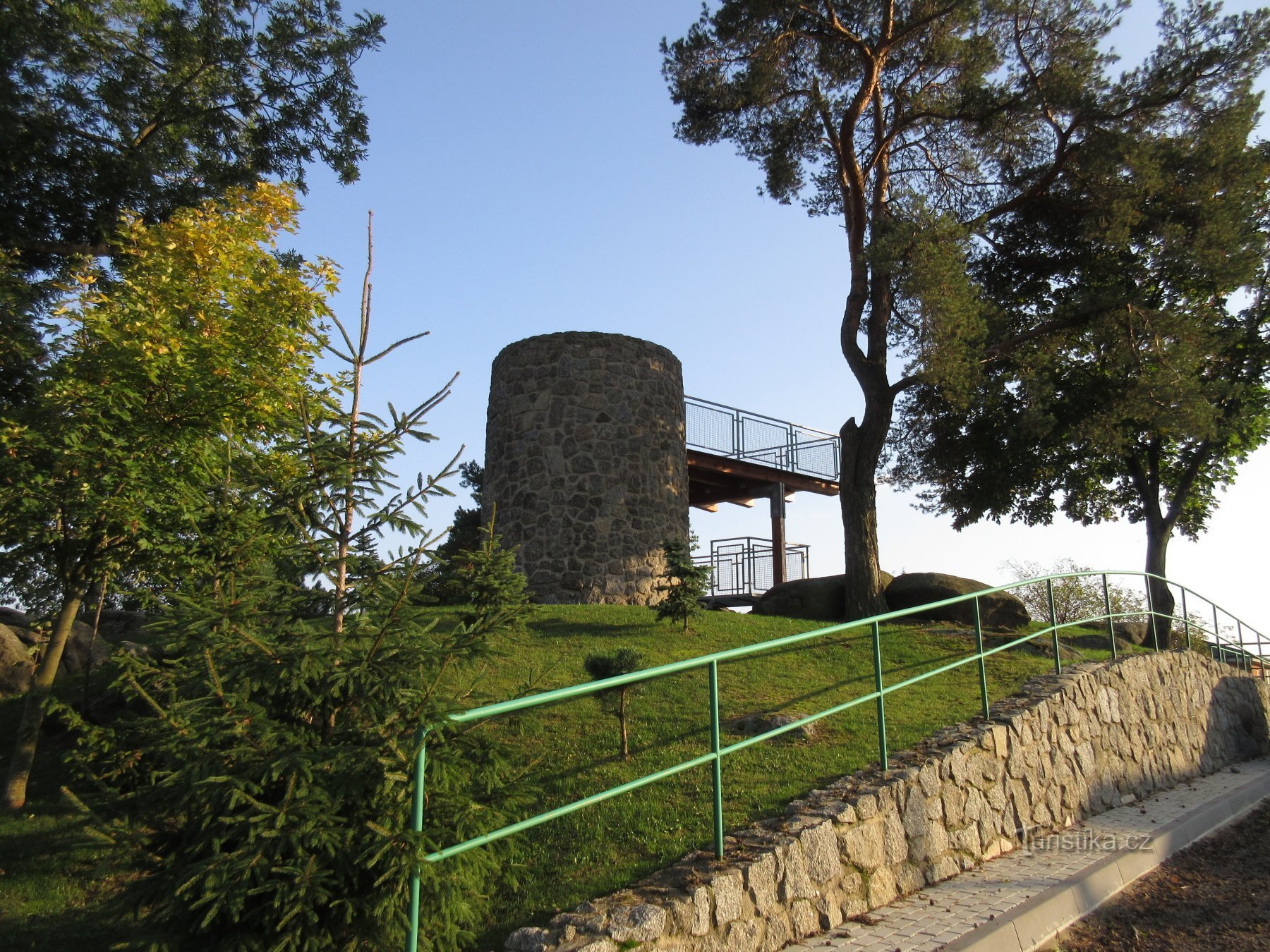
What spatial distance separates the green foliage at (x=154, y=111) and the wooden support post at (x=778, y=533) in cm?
1192

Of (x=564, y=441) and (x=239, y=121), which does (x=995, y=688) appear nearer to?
(x=564, y=441)

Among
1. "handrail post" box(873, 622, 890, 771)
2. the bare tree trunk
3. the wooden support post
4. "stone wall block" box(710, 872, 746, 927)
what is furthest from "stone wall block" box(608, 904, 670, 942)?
the wooden support post

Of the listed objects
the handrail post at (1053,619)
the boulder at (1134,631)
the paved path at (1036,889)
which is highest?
the handrail post at (1053,619)

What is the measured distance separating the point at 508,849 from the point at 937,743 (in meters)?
3.56

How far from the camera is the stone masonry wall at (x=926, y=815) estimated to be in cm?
423

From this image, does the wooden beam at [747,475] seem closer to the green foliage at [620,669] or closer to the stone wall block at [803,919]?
the green foliage at [620,669]

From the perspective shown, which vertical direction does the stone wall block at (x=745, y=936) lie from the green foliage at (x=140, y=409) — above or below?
below

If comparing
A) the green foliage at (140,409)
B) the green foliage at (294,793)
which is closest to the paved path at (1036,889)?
the green foliage at (294,793)

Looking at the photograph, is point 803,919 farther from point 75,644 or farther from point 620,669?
point 75,644

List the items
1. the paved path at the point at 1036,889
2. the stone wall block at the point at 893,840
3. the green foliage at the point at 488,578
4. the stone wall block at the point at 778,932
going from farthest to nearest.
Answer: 1. the green foliage at the point at 488,578
2. the stone wall block at the point at 893,840
3. the paved path at the point at 1036,889
4. the stone wall block at the point at 778,932

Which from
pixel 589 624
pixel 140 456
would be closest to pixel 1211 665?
pixel 589 624

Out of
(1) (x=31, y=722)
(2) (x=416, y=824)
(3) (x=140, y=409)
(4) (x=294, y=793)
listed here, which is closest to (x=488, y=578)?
(3) (x=140, y=409)

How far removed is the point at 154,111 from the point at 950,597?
13.5m

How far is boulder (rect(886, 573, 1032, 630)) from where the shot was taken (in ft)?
44.4
